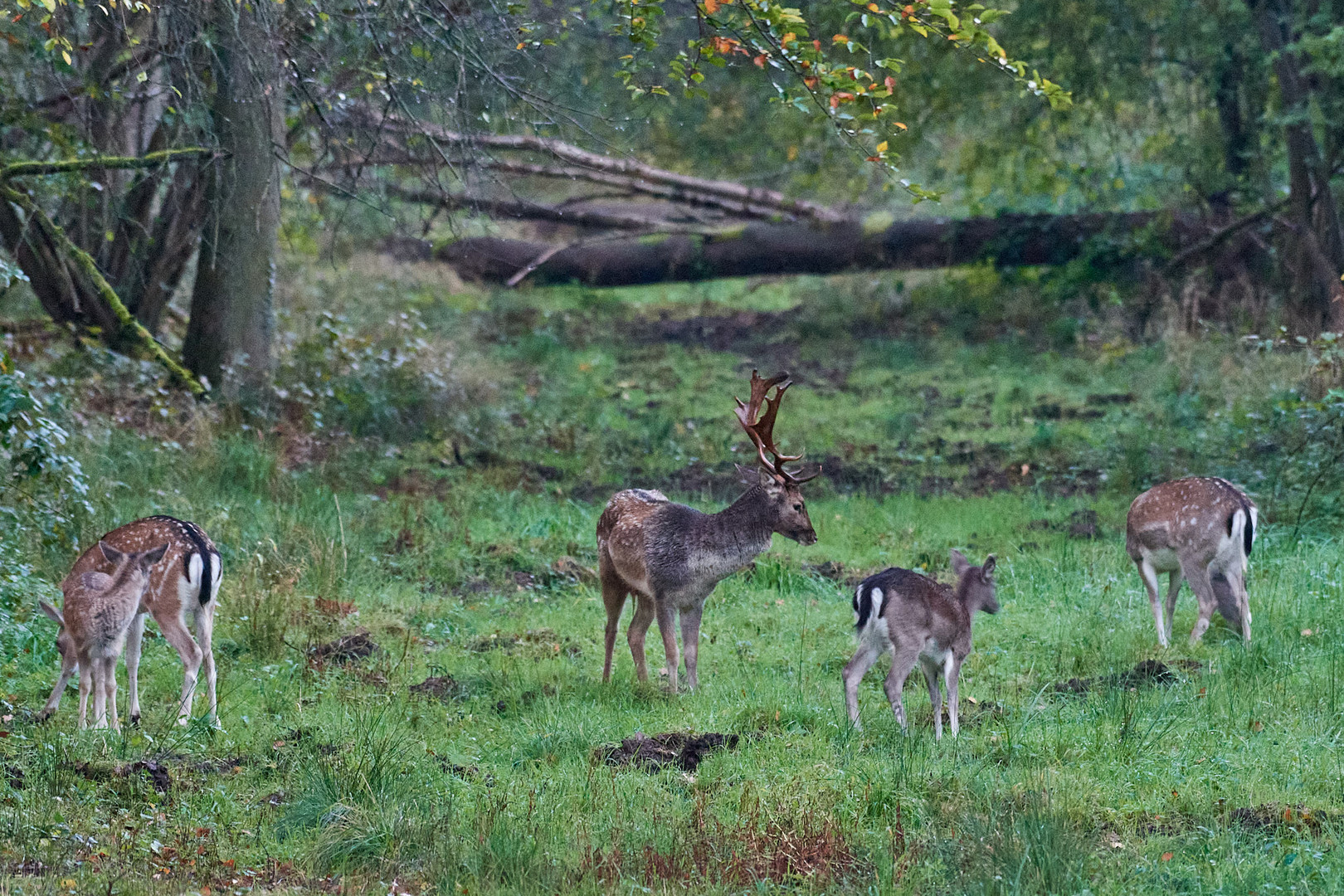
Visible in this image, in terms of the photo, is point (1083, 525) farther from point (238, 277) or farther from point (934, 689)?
point (238, 277)

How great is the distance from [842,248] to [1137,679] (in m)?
11.6

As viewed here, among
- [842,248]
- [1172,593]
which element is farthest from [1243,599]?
[842,248]

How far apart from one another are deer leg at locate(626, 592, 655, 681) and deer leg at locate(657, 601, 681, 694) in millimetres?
169

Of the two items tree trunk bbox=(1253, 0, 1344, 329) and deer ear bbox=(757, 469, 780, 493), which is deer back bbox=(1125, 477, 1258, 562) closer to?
deer ear bbox=(757, 469, 780, 493)

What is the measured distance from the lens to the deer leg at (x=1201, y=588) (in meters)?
8.84

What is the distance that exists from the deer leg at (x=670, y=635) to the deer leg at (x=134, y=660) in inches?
110

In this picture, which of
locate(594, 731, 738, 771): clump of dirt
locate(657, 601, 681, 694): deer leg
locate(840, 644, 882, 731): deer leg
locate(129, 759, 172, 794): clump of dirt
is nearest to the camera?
locate(129, 759, 172, 794): clump of dirt

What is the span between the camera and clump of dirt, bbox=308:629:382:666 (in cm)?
829

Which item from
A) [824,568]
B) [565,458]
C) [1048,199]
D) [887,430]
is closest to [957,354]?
[887,430]

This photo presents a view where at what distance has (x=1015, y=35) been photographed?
1599cm

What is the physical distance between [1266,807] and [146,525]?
5759 millimetres

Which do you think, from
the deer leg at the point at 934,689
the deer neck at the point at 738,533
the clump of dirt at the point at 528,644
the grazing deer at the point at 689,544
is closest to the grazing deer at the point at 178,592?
the clump of dirt at the point at 528,644

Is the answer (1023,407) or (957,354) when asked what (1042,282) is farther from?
(1023,407)

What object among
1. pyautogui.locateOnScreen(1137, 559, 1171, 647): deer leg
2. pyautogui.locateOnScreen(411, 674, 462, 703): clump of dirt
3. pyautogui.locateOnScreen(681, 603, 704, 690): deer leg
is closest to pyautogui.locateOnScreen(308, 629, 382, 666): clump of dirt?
pyautogui.locateOnScreen(411, 674, 462, 703): clump of dirt
